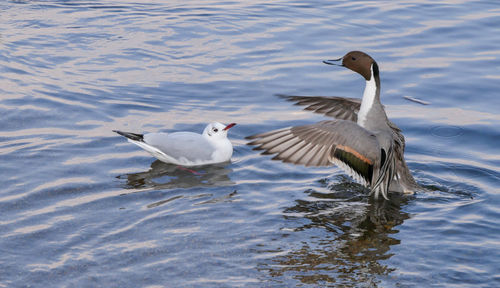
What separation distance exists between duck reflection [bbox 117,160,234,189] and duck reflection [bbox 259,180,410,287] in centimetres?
115

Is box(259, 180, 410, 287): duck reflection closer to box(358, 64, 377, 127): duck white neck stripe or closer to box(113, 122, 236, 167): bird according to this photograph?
box(358, 64, 377, 127): duck white neck stripe

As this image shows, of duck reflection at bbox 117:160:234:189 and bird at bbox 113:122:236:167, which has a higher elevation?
bird at bbox 113:122:236:167

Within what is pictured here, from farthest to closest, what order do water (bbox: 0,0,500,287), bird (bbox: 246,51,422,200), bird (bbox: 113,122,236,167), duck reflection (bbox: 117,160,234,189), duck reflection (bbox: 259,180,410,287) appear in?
bird (bbox: 113,122,236,167) → duck reflection (bbox: 117,160,234,189) → bird (bbox: 246,51,422,200) → water (bbox: 0,0,500,287) → duck reflection (bbox: 259,180,410,287)

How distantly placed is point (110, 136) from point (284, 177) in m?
2.43

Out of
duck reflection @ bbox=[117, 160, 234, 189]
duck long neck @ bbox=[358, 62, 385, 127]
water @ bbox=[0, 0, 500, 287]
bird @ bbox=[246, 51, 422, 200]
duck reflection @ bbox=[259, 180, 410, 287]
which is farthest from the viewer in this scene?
duck reflection @ bbox=[117, 160, 234, 189]

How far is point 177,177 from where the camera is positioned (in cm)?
850

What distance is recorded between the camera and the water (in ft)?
20.6

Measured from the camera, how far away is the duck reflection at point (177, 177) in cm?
817

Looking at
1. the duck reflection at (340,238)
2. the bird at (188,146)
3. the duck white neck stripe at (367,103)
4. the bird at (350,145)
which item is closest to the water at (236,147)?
the duck reflection at (340,238)

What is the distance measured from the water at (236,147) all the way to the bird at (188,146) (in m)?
0.16

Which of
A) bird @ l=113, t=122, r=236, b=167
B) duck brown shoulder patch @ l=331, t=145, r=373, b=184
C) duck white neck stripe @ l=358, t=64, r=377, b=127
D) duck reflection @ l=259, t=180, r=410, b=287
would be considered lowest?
duck reflection @ l=259, t=180, r=410, b=287

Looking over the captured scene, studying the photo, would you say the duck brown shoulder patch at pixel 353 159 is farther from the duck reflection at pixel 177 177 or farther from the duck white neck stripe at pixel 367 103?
the duck reflection at pixel 177 177

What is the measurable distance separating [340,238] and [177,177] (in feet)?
7.82

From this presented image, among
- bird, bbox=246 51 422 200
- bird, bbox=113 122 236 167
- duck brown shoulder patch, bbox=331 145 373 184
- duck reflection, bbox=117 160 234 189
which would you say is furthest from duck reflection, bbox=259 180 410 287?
bird, bbox=113 122 236 167
